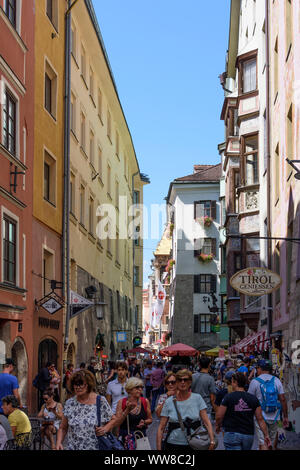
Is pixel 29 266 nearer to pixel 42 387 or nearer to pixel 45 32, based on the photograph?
pixel 42 387

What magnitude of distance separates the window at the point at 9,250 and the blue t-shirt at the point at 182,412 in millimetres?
10523

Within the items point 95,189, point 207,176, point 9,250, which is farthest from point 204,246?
point 9,250

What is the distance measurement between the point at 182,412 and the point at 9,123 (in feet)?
39.9

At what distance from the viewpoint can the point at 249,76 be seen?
34.3 m

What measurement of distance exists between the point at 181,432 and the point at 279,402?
15.5 ft

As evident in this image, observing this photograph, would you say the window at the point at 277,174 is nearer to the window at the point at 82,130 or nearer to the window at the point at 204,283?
the window at the point at 82,130

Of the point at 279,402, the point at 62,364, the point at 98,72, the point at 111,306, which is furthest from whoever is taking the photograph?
the point at 111,306

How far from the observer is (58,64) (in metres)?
27.0

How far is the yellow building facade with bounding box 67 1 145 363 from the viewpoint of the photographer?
30469 mm

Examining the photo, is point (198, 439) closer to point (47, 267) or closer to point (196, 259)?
point (47, 267)

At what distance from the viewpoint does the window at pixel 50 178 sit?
25.7 m

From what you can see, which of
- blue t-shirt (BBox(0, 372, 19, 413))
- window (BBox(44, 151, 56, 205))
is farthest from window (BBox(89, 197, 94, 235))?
blue t-shirt (BBox(0, 372, 19, 413))
